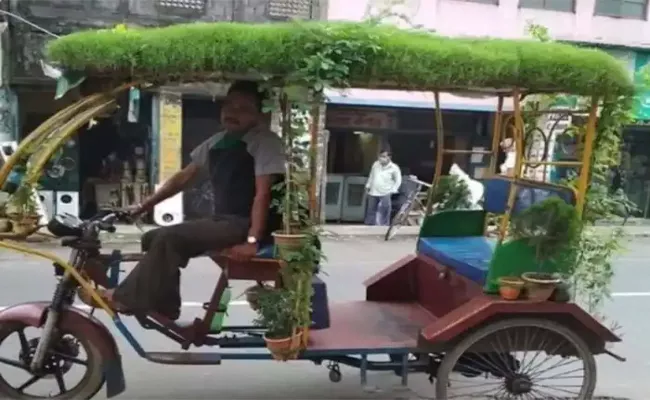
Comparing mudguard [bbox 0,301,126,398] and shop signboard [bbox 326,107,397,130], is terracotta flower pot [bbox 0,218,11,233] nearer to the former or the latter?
mudguard [bbox 0,301,126,398]

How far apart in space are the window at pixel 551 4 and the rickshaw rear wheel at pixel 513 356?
42.0ft

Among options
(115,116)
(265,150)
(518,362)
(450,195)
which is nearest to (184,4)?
(115,116)

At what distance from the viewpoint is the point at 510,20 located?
16.0 meters

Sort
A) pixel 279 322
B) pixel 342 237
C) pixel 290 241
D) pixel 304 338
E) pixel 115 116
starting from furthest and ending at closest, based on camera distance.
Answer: pixel 342 237, pixel 115 116, pixel 304 338, pixel 279 322, pixel 290 241

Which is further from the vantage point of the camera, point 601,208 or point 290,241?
point 601,208

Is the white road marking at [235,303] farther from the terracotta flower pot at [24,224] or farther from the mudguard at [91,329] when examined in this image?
the terracotta flower pot at [24,224]

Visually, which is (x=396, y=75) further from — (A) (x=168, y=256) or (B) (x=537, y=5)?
(B) (x=537, y=5)

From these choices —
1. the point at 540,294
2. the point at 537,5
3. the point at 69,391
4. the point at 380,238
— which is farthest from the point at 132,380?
the point at 537,5

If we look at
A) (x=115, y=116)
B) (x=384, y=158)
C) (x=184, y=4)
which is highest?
(x=184, y=4)

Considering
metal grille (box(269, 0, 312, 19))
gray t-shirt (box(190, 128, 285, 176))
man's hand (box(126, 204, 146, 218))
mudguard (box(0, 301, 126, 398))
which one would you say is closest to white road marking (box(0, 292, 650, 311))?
mudguard (box(0, 301, 126, 398))

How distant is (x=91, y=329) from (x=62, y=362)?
27cm

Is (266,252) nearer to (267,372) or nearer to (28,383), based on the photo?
(28,383)

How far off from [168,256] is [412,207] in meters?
9.60

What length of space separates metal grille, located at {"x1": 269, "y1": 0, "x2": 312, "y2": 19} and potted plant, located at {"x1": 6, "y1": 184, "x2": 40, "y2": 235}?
10322 millimetres
